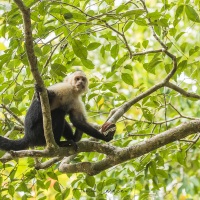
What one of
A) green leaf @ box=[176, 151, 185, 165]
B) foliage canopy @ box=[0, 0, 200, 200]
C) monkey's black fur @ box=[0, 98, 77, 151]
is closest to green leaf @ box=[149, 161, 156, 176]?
foliage canopy @ box=[0, 0, 200, 200]

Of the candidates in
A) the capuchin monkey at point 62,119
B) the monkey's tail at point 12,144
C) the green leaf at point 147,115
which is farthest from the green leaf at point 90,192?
the green leaf at point 147,115

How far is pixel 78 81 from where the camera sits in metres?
4.82

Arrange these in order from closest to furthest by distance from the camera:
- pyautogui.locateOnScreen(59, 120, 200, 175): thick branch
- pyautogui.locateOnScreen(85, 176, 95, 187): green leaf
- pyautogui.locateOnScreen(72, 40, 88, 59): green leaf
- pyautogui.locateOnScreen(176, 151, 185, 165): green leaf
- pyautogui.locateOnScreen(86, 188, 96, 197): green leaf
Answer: pyautogui.locateOnScreen(59, 120, 200, 175): thick branch < pyautogui.locateOnScreen(72, 40, 88, 59): green leaf < pyautogui.locateOnScreen(85, 176, 95, 187): green leaf < pyautogui.locateOnScreen(86, 188, 96, 197): green leaf < pyautogui.locateOnScreen(176, 151, 185, 165): green leaf

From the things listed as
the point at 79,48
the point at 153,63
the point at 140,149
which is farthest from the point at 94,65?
the point at 140,149

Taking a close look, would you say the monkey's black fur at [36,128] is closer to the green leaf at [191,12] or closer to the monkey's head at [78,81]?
the monkey's head at [78,81]

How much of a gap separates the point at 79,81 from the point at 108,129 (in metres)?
0.82

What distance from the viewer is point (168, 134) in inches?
145

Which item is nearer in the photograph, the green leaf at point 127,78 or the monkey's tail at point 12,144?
the monkey's tail at point 12,144

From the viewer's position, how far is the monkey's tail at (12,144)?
4172mm

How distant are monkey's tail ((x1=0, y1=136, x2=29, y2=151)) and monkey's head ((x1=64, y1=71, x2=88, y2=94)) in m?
0.87

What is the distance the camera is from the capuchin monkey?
429 centimetres

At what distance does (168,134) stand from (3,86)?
1708mm

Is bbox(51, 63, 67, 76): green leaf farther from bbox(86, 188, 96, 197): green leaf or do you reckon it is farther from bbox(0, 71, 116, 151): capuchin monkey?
bbox(86, 188, 96, 197): green leaf

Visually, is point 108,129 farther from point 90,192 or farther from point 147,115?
point 90,192
